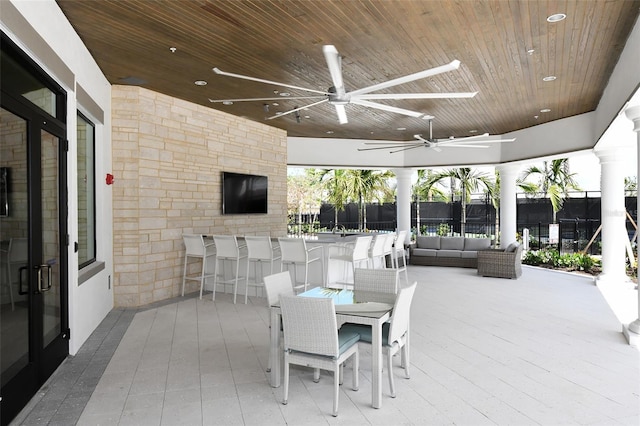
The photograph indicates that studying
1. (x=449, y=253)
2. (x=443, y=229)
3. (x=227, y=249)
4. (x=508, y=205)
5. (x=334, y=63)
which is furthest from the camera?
(x=443, y=229)

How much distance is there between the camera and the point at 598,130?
710cm

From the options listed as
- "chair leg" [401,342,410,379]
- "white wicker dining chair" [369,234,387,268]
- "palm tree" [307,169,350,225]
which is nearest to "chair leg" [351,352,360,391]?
"chair leg" [401,342,410,379]

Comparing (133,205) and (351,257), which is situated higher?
(133,205)

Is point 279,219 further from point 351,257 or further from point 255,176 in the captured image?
point 351,257

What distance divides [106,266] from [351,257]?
3.31 metres

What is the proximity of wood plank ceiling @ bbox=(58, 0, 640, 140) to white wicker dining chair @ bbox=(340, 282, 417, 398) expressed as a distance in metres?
2.43

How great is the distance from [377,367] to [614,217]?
6662 millimetres

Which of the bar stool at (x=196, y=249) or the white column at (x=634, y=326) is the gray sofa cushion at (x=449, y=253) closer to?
the white column at (x=634, y=326)

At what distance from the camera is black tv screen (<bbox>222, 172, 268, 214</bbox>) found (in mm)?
7582

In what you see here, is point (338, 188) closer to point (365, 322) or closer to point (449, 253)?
point (449, 253)

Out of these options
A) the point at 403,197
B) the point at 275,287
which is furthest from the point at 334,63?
the point at 403,197

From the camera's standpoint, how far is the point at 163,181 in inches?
252

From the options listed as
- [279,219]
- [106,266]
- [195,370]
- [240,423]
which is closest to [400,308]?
[240,423]

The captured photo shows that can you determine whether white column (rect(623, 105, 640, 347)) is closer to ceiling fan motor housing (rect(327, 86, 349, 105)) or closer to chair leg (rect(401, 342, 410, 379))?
chair leg (rect(401, 342, 410, 379))
